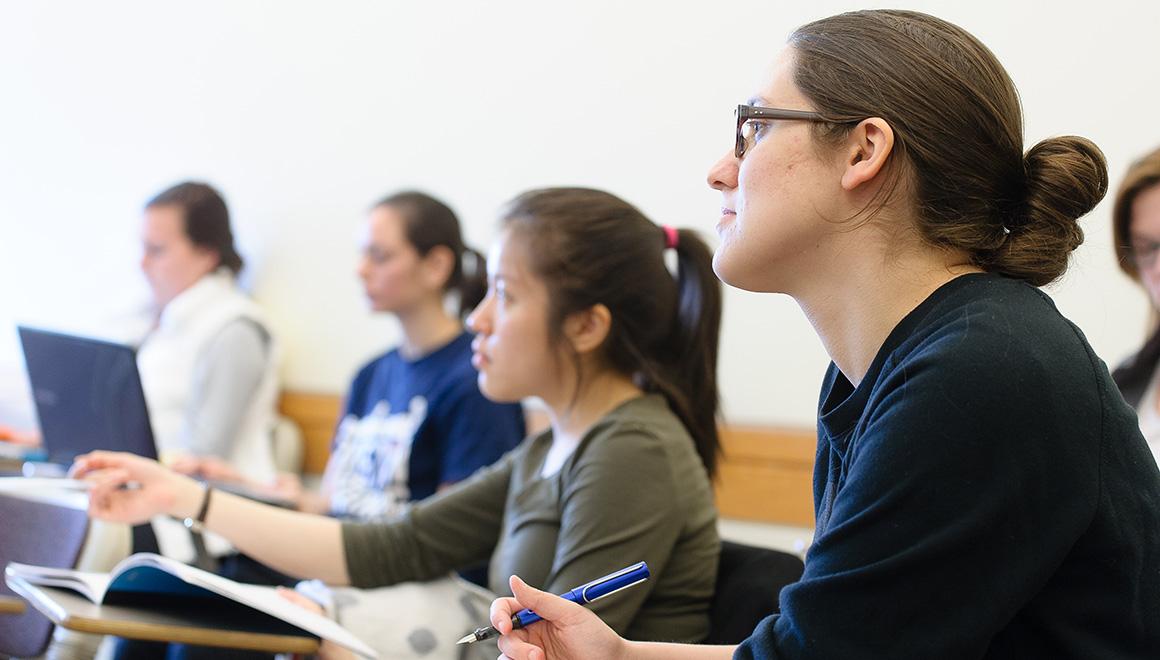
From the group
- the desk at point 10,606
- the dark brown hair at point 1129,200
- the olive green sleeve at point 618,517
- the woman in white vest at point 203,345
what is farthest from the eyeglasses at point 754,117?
the woman in white vest at point 203,345

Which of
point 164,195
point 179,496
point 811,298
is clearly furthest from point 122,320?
point 811,298

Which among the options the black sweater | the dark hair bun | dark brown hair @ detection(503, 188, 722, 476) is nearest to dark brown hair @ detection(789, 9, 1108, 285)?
the dark hair bun

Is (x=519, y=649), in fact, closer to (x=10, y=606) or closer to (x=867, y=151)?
(x=867, y=151)

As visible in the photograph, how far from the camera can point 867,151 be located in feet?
3.63

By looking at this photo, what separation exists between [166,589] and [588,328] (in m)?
0.70

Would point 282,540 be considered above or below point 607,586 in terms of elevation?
below

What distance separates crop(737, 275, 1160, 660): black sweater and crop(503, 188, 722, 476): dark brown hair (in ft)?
2.76

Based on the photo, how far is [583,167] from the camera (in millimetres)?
3031

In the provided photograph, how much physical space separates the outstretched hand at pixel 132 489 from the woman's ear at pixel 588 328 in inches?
24.2

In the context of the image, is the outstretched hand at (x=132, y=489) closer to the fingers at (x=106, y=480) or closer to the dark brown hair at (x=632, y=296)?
the fingers at (x=106, y=480)

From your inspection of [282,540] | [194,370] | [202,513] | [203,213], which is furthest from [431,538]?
[203,213]

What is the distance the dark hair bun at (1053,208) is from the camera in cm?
109

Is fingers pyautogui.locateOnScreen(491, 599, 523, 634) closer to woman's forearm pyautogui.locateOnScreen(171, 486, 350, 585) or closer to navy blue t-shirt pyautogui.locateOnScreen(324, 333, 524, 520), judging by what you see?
woman's forearm pyautogui.locateOnScreen(171, 486, 350, 585)

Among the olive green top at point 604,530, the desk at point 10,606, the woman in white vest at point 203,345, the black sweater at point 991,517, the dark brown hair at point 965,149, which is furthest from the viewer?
the woman in white vest at point 203,345
